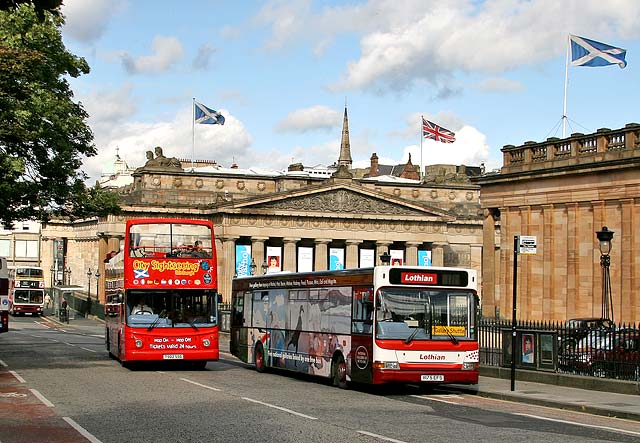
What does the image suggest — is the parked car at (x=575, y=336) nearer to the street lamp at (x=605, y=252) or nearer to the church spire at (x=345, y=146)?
the street lamp at (x=605, y=252)

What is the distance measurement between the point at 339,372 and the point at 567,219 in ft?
62.8

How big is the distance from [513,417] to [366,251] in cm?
9278

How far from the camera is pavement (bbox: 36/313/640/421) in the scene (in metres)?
20.9

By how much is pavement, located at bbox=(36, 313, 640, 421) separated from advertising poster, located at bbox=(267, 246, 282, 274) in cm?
7384

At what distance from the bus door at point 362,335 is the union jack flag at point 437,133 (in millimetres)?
58663

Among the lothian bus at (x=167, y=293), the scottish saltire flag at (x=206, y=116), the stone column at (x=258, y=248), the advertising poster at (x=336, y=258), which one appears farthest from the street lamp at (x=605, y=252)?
the advertising poster at (x=336, y=258)

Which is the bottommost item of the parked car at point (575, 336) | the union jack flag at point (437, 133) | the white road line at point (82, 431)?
the white road line at point (82, 431)

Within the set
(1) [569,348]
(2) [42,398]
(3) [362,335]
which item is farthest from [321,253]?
(2) [42,398]

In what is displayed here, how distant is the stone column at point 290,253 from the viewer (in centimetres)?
10931

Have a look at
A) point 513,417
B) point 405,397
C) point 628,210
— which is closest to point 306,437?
point 513,417

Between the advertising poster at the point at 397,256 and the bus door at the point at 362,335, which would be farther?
the advertising poster at the point at 397,256

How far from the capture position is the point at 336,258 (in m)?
111

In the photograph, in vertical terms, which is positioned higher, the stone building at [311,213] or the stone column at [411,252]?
the stone building at [311,213]

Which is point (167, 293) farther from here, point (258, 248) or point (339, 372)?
point (258, 248)
